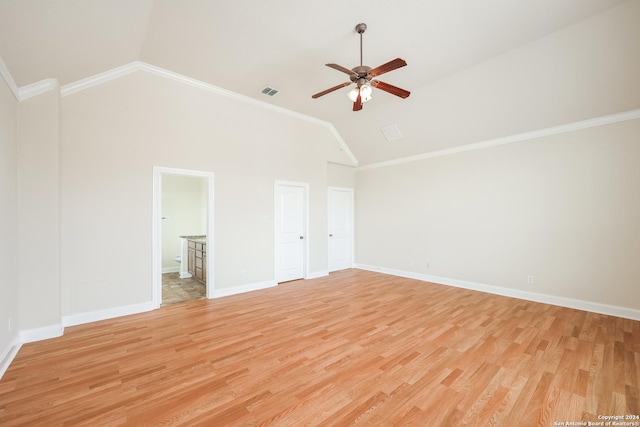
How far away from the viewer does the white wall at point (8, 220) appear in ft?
8.06

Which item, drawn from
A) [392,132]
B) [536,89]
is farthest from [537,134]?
[392,132]

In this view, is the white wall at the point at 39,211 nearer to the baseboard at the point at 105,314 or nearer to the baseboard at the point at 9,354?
the baseboard at the point at 9,354

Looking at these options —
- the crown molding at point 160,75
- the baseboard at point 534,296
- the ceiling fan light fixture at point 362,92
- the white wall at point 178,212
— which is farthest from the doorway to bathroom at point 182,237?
the baseboard at point 534,296

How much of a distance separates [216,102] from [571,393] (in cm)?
577

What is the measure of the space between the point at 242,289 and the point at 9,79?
3.97m

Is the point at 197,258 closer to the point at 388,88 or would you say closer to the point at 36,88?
the point at 36,88

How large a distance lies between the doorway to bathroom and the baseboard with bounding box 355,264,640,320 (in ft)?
14.7

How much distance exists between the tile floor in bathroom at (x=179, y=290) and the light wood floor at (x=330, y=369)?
0.57m

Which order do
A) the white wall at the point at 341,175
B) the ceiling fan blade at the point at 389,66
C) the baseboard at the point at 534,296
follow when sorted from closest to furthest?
the ceiling fan blade at the point at 389,66, the baseboard at the point at 534,296, the white wall at the point at 341,175

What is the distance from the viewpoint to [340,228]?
23.3ft

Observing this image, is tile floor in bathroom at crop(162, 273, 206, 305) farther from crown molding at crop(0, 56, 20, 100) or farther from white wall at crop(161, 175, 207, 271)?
crown molding at crop(0, 56, 20, 100)

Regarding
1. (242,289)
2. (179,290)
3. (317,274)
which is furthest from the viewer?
(317,274)

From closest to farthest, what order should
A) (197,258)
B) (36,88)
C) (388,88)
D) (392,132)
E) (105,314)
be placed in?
(36,88) < (388,88) < (105,314) < (197,258) < (392,132)

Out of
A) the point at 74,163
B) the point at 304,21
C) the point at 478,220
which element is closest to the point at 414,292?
the point at 478,220
